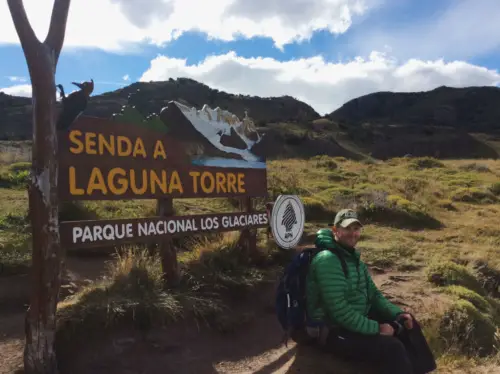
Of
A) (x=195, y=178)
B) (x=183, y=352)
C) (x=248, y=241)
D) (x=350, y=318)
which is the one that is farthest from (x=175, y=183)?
(x=350, y=318)

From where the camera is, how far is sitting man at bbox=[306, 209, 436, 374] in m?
3.98

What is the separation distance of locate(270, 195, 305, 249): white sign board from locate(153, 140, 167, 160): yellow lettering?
185 centimetres

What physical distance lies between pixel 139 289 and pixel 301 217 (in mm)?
3168

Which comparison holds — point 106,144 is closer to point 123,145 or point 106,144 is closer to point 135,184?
point 123,145

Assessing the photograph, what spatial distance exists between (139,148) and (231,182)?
2.04m

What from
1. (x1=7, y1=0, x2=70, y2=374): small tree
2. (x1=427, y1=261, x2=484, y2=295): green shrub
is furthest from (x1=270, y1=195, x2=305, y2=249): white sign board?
(x1=7, y1=0, x2=70, y2=374): small tree

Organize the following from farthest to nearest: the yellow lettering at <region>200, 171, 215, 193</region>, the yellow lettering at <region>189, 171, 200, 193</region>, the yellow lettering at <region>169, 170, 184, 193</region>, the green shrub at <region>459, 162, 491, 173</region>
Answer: the green shrub at <region>459, 162, 491, 173</region>, the yellow lettering at <region>200, 171, 215, 193</region>, the yellow lettering at <region>189, 171, 200, 193</region>, the yellow lettering at <region>169, 170, 184, 193</region>

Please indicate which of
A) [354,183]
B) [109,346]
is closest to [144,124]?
[109,346]

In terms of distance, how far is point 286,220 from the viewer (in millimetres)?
7594

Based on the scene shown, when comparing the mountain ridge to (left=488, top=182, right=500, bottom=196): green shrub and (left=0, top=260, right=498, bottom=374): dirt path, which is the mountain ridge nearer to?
(left=488, top=182, right=500, bottom=196): green shrub

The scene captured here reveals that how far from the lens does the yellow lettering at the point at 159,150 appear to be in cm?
633

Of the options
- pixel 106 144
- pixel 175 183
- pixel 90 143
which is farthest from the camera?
pixel 175 183

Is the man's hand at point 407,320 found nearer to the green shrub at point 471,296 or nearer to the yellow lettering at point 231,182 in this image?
the green shrub at point 471,296

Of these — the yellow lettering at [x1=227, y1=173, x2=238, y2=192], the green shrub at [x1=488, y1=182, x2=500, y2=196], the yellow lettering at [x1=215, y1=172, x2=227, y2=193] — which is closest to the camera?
the yellow lettering at [x1=215, y1=172, x2=227, y2=193]
